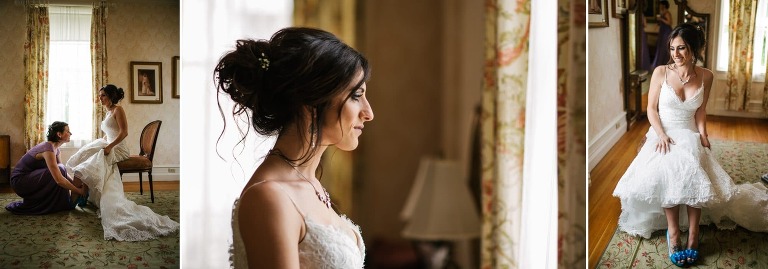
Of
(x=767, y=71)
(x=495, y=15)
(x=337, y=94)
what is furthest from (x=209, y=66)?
(x=767, y=71)

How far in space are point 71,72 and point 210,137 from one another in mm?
455

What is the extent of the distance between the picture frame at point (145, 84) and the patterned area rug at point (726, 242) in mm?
1444

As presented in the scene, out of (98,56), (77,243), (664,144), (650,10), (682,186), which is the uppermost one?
(650,10)

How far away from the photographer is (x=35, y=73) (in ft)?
7.16

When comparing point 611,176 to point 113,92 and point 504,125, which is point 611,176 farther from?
point 113,92

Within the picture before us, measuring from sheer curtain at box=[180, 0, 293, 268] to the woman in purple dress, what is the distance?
1.14ft

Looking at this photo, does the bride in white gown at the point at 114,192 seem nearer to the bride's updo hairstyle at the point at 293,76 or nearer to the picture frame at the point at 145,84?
the picture frame at the point at 145,84

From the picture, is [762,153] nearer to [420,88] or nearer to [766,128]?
[766,128]

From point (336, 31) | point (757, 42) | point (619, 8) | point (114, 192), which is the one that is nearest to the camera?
point (757, 42)

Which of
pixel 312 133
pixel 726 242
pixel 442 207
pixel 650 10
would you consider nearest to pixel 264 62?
pixel 312 133

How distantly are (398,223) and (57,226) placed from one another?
4.57ft

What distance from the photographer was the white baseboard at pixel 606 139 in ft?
6.76

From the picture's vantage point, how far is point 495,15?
2594 millimetres

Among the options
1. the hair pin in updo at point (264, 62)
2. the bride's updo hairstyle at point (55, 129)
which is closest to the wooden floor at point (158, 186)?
the bride's updo hairstyle at point (55, 129)
